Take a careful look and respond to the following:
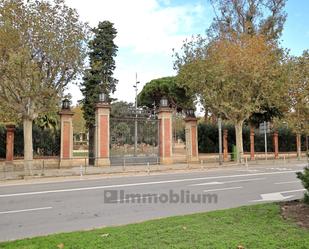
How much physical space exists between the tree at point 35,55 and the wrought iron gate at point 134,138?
6.74 m

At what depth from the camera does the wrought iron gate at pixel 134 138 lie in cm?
2706

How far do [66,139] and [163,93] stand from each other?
25.8m

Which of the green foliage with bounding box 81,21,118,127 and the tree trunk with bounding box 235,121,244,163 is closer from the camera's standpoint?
the tree trunk with bounding box 235,121,244,163

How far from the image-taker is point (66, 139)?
26.0 meters

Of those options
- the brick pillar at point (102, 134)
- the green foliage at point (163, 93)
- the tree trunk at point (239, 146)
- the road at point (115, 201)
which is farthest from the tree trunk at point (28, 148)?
the green foliage at point (163, 93)

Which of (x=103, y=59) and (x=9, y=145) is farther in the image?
(x=103, y=59)

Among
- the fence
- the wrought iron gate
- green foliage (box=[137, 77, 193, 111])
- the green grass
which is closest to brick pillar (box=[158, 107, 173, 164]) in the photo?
the wrought iron gate

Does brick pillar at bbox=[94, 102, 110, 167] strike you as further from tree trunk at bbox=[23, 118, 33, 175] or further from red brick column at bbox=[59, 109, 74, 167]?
tree trunk at bbox=[23, 118, 33, 175]

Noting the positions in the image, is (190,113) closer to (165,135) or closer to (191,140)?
(191,140)

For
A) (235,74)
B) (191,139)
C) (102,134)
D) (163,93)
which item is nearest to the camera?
(102,134)

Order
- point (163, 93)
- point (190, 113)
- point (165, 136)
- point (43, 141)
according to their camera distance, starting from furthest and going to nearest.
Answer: point (163, 93)
point (190, 113)
point (165, 136)
point (43, 141)

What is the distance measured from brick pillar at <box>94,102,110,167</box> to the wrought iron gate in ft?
1.93

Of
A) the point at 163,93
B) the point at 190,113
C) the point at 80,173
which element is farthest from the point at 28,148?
the point at 163,93

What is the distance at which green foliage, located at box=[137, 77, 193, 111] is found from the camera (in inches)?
1892
